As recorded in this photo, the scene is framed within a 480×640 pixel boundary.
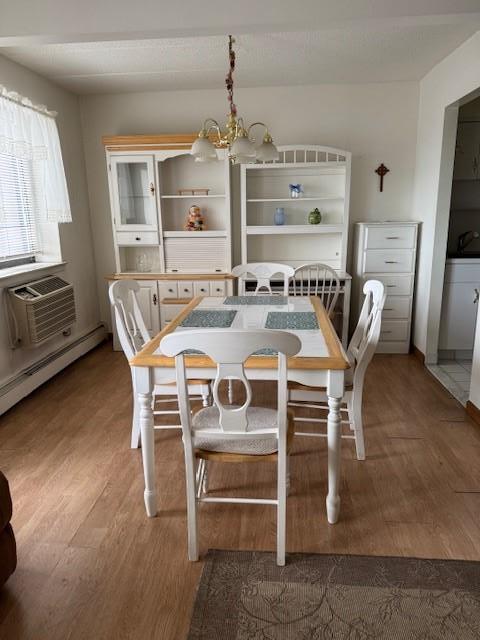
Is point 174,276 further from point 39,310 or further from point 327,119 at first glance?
point 327,119

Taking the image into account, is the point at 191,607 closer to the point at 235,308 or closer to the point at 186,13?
the point at 235,308

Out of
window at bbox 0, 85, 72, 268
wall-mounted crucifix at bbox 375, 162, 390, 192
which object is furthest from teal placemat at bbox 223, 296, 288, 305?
wall-mounted crucifix at bbox 375, 162, 390, 192

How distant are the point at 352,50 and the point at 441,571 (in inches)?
130

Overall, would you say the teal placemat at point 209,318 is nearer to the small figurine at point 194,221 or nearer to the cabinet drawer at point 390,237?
the small figurine at point 194,221

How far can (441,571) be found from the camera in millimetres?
1605

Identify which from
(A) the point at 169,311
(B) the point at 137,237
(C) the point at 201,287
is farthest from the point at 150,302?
(B) the point at 137,237

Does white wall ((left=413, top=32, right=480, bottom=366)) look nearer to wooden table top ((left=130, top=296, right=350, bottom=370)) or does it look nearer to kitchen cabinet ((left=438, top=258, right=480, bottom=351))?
kitchen cabinet ((left=438, top=258, right=480, bottom=351))

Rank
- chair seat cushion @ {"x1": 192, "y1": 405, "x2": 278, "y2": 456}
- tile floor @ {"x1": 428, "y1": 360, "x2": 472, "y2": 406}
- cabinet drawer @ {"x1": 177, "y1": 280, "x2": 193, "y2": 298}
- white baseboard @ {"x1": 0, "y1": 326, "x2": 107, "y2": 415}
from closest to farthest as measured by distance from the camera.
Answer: chair seat cushion @ {"x1": 192, "y1": 405, "x2": 278, "y2": 456} → white baseboard @ {"x1": 0, "y1": 326, "x2": 107, "y2": 415} → tile floor @ {"x1": 428, "y1": 360, "x2": 472, "y2": 406} → cabinet drawer @ {"x1": 177, "y1": 280, "x2": 193, "y2": 298}

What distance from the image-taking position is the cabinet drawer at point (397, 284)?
3.99 meters

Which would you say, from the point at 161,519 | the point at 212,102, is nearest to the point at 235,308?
the point at 161,519

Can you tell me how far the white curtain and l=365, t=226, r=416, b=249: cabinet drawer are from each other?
2688 mm

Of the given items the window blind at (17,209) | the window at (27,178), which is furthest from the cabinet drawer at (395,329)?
the window blind at (17,209)

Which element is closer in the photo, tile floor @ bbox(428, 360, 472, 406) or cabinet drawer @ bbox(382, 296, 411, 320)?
tile floor @ bbox(428, 360, 472, 406)

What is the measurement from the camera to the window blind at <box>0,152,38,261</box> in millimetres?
3281
